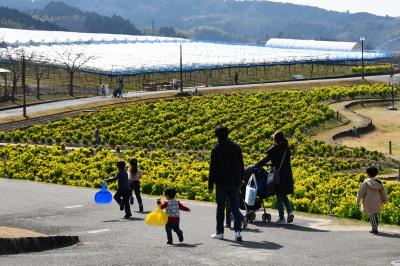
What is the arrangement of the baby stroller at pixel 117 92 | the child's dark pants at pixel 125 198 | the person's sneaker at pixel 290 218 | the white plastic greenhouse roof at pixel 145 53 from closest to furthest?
the person's sneaker at pixel 290 218
the child's dark pants at pixel 125 198
the baby stroller at pixel 117 92
the white plastic greenhouse roof at pixel 145 53

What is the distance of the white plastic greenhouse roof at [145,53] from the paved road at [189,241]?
6472cm

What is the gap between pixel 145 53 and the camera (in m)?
113

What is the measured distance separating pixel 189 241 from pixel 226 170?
1.34 metres

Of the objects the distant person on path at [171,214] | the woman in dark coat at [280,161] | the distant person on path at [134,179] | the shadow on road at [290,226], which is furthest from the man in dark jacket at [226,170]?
the distant person on path at [134,179]

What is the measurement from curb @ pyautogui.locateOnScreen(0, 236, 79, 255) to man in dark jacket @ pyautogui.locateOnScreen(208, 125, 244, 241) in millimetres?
2404

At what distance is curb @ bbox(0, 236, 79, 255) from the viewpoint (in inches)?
474

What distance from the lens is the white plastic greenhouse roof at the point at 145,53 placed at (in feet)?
305

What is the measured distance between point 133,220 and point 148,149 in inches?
1019

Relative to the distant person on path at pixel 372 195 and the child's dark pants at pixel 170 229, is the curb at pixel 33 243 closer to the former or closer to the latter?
the child's dark pants at pixel 170 229

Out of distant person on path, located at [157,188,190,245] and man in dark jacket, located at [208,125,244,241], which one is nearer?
man in dark jacket, located at [208,125,244,241]

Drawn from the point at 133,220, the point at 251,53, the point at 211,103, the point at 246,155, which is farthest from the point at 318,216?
the point at 251,53

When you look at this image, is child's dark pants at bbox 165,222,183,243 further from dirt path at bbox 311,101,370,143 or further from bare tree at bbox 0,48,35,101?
bare tree at bbox 0,48,35,101

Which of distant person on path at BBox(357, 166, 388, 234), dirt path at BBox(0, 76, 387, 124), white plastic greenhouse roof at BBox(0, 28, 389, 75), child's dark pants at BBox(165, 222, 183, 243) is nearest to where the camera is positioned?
child's dark pants at BBox(165, 222, 183, 243)

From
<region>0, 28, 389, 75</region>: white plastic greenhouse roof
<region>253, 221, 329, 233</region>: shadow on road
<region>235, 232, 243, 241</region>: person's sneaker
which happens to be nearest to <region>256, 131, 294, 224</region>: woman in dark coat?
<region>253, 221, 329, 233</region>: shadow on road
